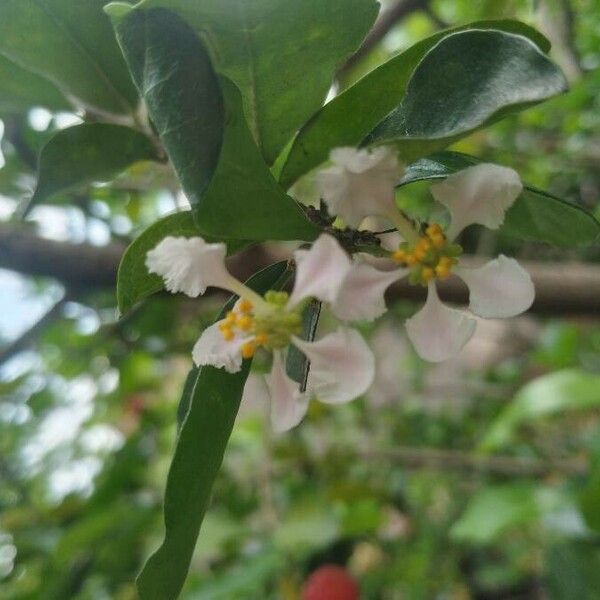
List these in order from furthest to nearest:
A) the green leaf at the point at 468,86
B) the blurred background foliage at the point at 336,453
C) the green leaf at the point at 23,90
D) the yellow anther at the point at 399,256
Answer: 1. the blurred background foliage at the point at 336,453
2. the green leaf at the point at 23,90
3. the yellow anther at the point at 399,256
4. the green leaf at the point at 468,86

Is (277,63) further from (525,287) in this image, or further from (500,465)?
(500,465)

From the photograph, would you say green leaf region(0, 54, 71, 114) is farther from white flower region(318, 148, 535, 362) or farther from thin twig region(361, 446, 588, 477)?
thin twig region(361, 446, 588, 477)

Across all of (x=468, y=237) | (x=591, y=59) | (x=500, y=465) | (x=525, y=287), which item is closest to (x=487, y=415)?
(x=500, y=465)

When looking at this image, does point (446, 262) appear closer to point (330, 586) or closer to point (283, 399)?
point (283, 399)

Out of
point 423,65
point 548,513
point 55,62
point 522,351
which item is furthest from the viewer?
point 522,351

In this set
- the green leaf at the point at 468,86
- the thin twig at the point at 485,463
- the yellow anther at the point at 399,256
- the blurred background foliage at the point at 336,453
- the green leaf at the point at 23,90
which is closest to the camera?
the green leaf at the point at 468,86

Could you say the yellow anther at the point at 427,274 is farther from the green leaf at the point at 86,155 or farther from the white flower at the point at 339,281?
the green leaf at the point at 86,155

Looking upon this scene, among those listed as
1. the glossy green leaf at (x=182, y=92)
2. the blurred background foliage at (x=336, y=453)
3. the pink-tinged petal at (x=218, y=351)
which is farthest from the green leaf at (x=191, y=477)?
the blurred background foliage at (x=336, y=453)

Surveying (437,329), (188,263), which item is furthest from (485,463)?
(188,263)
